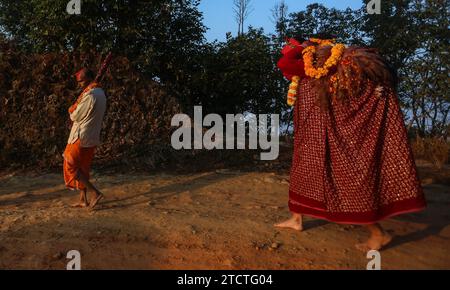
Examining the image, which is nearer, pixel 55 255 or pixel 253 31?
pixel 55 255

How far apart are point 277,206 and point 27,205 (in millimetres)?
2836

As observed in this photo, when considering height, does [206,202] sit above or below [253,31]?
below

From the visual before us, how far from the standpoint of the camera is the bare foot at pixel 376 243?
4242mm

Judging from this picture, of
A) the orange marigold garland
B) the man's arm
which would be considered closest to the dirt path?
the man's arm

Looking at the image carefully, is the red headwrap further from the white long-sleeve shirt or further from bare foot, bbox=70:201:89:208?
bare foot, bbox=70:201:89:208

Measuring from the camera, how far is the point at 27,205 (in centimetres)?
558

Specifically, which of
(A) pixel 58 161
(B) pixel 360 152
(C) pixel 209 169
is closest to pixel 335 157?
(B) pixel 360 152

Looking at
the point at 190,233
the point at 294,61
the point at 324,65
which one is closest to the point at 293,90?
the point at 294,61

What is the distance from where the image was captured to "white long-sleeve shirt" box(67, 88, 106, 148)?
211 inches

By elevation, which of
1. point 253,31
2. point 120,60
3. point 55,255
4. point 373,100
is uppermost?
point 253,31

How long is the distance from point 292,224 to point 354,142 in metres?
1.03

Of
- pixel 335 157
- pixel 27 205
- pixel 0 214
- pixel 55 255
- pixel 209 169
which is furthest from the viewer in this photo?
pixel 209 169

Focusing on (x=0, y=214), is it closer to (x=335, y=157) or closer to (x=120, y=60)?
(x=335, y=157)

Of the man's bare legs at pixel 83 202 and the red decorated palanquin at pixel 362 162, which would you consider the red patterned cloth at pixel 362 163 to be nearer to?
the red decorated palanquin at pixel 362 162
